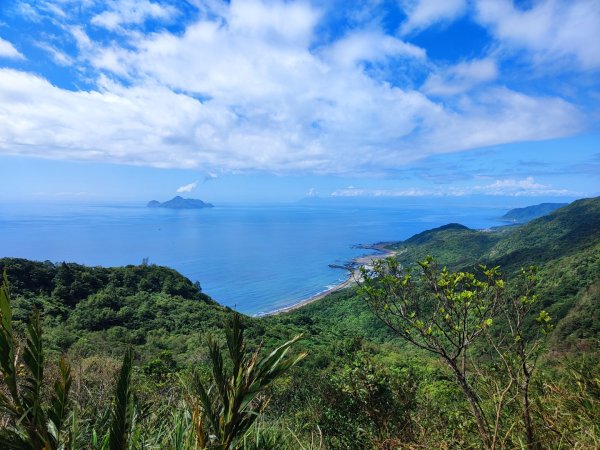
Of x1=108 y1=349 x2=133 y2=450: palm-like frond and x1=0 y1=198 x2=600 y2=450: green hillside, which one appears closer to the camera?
x1=108 y1=349 x2=133 y2=450: palm-like frond

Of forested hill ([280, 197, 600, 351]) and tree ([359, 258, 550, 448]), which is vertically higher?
tree ([359, 258, 550, 448])

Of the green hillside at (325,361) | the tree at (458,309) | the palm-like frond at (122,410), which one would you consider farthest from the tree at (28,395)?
the tree at (458,309)

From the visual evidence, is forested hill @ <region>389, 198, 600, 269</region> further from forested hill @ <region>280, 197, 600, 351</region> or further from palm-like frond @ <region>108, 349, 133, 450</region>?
palm-like frond @ <region>108, 349, 133, 450</region>

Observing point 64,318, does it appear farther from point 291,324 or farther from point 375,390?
point 375,390

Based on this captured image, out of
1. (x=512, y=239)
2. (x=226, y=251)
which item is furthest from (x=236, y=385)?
(x=226, y=251)

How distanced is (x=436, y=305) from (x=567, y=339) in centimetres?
2323

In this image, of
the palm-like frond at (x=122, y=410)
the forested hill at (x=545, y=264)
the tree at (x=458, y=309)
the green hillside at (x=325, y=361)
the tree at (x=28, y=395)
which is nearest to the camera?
the tree at (x=28, y=395)

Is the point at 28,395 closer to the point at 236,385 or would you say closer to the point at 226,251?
the point at 236,385

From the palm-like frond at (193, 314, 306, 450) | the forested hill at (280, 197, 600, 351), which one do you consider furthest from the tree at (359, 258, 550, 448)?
the palm-like frond at (193, 314, 306, 450)

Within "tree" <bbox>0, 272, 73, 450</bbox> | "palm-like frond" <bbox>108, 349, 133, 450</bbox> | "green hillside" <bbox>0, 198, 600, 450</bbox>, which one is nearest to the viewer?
"tree" <bbox>0, 272, 73, 450</bbox>

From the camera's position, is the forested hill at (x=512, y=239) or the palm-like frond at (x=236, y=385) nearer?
the palm-like frond at (x=236, y=385)

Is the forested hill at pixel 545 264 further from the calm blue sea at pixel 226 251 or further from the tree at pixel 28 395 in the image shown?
the calm blue sea at pixel 226 251

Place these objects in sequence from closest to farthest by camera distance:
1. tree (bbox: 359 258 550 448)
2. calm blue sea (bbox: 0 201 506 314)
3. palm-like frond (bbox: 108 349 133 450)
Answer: palm-like frond (bbox: 108 349 133 450), tree (bbox: 359 258 550 448), calm blue sea (bbox: 0 201 506 314)

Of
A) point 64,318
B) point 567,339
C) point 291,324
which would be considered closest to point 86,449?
point 567,339
